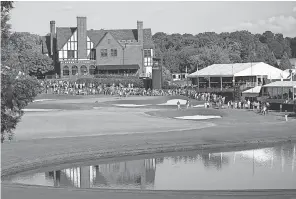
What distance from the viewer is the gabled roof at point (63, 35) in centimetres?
11169

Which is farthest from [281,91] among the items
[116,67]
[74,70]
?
[74,70]

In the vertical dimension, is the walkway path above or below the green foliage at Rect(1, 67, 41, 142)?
below

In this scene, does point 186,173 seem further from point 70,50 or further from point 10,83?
point 70,50

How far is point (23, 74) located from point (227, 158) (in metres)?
20.7

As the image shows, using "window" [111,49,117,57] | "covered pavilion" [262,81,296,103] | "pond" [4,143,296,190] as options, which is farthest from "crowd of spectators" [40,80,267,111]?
"pond" [4,143,296,190]

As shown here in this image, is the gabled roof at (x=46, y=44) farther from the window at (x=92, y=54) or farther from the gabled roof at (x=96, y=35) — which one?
the window at (x=92, y=54)

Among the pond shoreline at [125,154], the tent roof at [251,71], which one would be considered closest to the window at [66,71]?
the tent roof at [251,71]

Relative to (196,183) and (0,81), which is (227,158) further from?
(0,81)

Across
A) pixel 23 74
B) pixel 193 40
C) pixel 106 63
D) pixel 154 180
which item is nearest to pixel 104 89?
pixel 106 63

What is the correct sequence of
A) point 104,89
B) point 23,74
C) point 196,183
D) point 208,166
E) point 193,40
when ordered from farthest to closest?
point 193,40 → point 104,89 → point 208,166 → point 196,183 → point 23,74

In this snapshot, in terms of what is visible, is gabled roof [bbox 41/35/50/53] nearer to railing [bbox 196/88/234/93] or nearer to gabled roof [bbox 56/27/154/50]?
gabled roof [bbox 56/27/154/50]

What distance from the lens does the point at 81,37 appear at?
363 ft

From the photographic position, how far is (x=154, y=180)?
102 ft

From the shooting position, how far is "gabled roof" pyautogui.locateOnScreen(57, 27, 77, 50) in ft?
366
